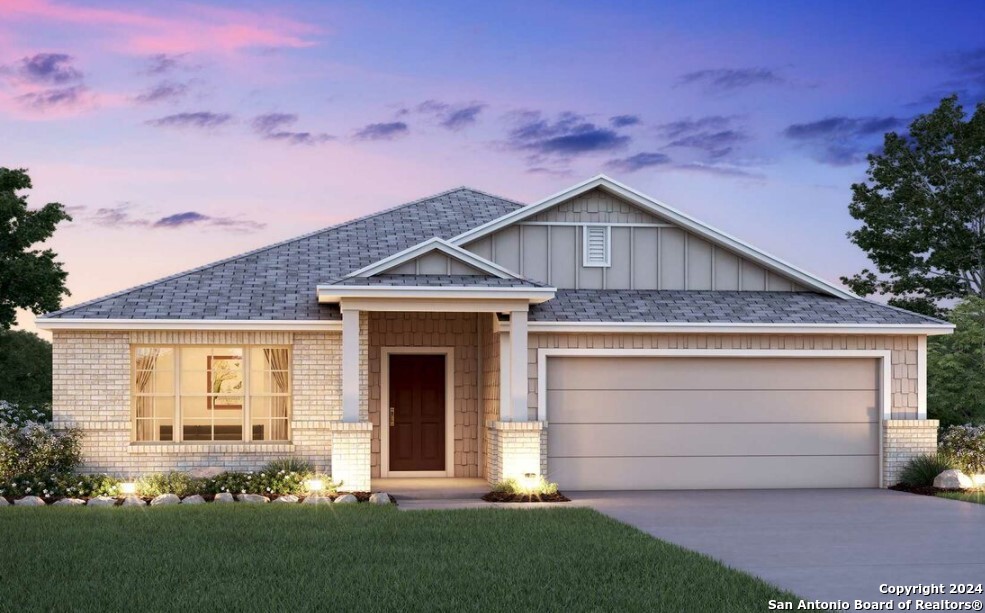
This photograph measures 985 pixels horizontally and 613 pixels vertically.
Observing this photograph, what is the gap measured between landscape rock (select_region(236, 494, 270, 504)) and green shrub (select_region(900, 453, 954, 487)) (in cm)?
1072

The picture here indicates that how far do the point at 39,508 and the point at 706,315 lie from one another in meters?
11.0

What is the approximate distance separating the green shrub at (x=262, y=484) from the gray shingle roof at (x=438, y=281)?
310cm

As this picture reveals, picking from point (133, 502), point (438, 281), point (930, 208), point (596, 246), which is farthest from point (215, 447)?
point (930, 208)

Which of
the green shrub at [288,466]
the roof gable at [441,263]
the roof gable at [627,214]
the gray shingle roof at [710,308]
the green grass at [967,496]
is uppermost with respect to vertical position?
the roof gable at [627,214]

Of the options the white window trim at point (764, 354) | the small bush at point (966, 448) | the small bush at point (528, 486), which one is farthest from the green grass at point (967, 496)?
the small bush at point (528, 486)

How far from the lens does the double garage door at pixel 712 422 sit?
2019 centimetres

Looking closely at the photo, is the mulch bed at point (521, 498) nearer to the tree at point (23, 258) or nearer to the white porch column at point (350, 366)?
the white porch column at point (350, 366)

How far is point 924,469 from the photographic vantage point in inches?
802

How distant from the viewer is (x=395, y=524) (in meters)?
15.0

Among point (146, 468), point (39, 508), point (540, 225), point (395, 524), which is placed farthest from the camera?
point (540, 225)

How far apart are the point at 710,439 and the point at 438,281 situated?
5477 millimetres

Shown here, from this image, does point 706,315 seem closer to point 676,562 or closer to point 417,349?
point 417,349

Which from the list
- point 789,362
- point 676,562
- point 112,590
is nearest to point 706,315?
point 789,362

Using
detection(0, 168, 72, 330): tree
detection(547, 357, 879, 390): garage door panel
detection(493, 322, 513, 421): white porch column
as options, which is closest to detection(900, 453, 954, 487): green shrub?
detection(547, 357, 879, 390): garage door panel
